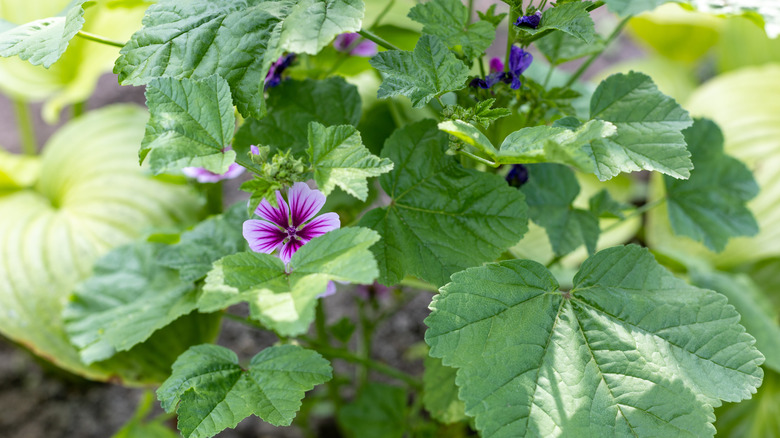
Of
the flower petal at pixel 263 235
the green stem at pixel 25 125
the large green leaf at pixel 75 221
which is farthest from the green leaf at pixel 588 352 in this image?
the green stem at pixel 25 125

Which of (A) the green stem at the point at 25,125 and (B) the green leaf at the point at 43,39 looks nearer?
(B) the green leaf at the point at 43,39

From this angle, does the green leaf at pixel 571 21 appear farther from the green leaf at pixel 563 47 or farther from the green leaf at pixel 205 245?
the green leaf at pixel 205 245

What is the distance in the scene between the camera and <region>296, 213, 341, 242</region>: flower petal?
0.87 m

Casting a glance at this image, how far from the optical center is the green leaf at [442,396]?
1157 millimetres

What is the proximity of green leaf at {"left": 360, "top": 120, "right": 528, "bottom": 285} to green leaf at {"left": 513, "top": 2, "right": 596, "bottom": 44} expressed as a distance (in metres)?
0.24

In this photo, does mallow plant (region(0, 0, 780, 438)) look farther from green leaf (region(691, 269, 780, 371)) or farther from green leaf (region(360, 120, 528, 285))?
green leaf (region(691, 269, 780, 371))

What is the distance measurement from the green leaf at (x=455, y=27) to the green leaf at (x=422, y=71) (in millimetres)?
43

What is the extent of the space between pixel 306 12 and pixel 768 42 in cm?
257

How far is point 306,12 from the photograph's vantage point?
83cm

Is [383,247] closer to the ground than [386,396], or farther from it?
farther from it

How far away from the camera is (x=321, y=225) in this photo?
0.87 m

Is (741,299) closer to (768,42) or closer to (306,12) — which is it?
(306,12)

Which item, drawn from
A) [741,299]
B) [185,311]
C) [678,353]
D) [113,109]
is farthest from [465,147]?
[113,109]

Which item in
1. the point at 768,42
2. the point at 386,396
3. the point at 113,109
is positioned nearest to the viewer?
the point at 386,396
